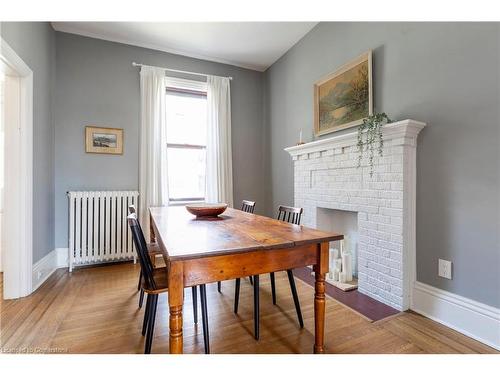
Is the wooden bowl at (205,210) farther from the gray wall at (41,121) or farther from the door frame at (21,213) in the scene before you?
the gray wall at (41,121)

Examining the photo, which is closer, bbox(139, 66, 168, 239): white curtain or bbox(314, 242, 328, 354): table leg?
bbox(314, 242, 328, 354): table leg

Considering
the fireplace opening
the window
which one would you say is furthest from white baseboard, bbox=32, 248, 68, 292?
the fireplace opening

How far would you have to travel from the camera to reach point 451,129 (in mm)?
1818

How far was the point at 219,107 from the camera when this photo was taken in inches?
152

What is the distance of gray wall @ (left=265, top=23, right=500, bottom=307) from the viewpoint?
1.63 m

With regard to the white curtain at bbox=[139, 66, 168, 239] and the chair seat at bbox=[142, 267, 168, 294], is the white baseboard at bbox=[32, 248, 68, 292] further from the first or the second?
the chair seat at bbox=[142, 267, 168, 294]

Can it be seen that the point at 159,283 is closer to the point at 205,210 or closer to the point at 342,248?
the point at 205,210

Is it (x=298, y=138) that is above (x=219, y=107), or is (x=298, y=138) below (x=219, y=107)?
below

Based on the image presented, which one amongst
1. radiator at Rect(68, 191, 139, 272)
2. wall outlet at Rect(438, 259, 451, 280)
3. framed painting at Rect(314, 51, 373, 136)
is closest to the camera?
wall outlet at Rect(438, 259, 451, 280)

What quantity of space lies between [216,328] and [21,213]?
199cm

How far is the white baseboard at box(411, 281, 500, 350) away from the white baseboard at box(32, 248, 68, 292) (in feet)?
11.1

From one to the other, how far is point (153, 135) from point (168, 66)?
1.04m
